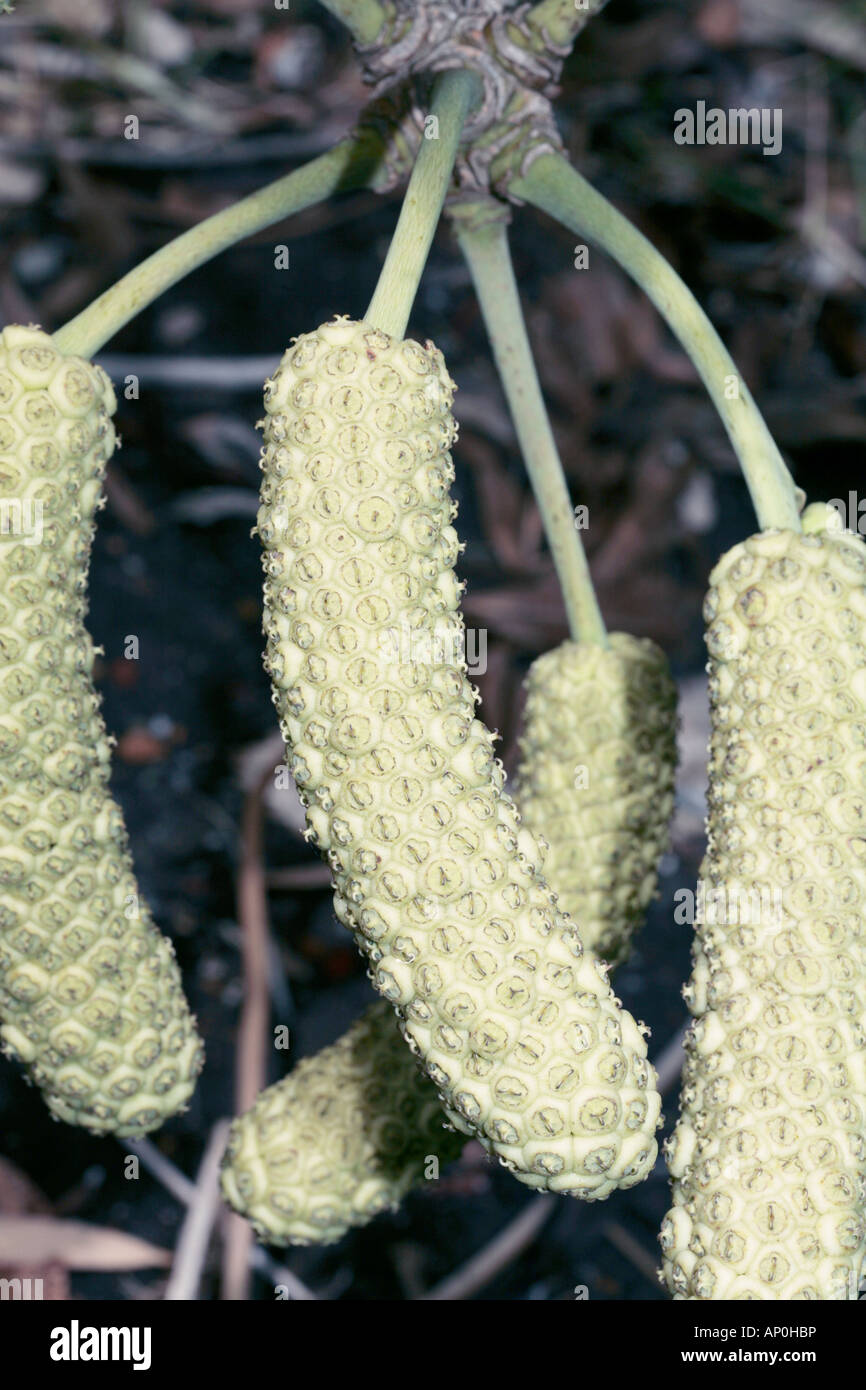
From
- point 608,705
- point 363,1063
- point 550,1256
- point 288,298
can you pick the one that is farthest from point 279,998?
point 288,298

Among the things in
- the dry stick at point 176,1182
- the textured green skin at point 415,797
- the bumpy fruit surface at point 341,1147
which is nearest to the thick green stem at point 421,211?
the textured green skin at point 415,797

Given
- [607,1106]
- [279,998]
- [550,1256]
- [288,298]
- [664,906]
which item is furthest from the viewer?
[288,298]

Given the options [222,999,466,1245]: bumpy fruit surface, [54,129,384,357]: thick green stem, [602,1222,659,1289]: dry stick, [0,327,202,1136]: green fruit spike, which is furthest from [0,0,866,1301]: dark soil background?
[54,129,384,357]: thick green stem

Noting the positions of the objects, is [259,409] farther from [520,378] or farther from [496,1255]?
[496,1255]

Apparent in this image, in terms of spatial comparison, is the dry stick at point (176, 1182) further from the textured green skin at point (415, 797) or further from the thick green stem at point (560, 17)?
the thick green stem at point (560, 17)

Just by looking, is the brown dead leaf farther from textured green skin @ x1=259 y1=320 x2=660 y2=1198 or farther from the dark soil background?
textured green skin @ x1=259 y1=320 x2=660 y2=1198

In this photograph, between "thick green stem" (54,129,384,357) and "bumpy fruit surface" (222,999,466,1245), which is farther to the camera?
"bumpy fruit surface" (222,999,466,1245)

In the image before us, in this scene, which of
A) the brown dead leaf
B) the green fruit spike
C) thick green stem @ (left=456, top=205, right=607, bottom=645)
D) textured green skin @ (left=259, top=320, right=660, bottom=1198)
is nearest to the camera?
textured green skin @ (left=259, top=320, right=660, bottom=1198)

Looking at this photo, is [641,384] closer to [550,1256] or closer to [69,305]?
[69,305]
